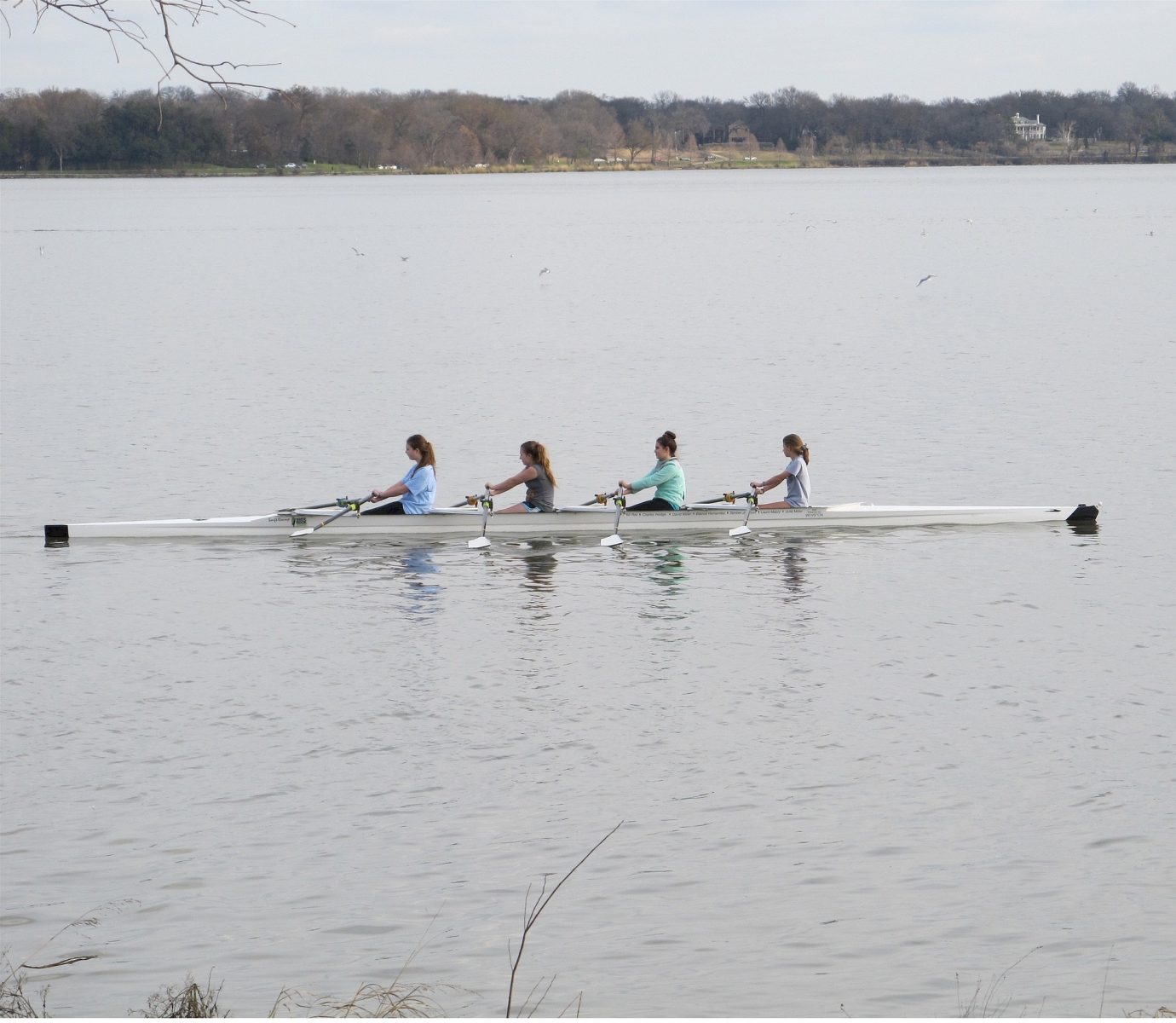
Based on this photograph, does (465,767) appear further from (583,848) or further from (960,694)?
(960,694)

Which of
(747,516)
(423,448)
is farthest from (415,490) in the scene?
(747,516)

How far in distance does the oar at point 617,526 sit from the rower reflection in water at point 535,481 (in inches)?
37.5

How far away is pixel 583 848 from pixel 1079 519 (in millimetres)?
14615

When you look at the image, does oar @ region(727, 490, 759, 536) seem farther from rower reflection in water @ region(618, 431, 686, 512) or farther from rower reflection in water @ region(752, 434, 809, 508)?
rower reflection in water @ region(618, 431, 686, 512)

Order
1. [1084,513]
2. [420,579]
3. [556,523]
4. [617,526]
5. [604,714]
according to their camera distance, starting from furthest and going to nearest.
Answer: [1084,513], [556,523], [617,526], [420,579], [604,714]

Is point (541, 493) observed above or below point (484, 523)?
above

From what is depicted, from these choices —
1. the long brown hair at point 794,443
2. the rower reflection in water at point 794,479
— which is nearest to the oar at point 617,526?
the rower reflection in water at point 794,479

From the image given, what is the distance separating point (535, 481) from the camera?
75.8ft

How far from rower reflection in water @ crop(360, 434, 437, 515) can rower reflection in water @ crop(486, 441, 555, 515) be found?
0.91 meters

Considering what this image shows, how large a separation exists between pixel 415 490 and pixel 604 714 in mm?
8519

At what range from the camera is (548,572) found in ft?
71.9

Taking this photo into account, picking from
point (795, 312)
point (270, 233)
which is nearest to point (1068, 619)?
point (795, 312)

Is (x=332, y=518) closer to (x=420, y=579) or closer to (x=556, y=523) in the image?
(x=420, y=579)

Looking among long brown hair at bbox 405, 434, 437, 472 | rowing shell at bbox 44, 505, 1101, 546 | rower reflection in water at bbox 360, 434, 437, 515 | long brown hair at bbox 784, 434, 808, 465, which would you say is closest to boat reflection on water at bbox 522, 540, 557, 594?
rowing shell at bbox 44, 505, 1101, 546
